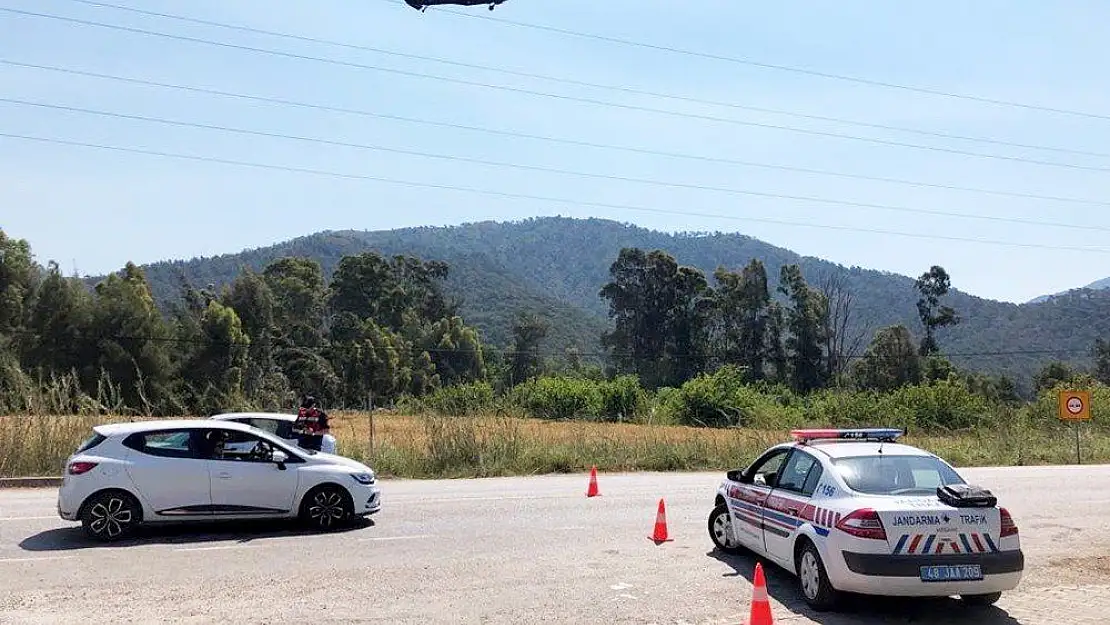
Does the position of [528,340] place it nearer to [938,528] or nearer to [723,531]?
[723,531]

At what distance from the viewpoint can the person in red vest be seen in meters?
17.5

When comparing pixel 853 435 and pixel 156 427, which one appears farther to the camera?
pixel 156 427

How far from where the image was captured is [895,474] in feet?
30.0

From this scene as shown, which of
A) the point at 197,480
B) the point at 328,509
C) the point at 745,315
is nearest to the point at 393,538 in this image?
the point at 328,509

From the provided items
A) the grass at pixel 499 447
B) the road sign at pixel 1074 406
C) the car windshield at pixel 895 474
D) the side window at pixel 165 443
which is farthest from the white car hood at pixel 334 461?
the road sign at pixel 1074 406

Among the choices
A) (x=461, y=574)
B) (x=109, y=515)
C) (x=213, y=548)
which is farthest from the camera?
(x=109, y=515)

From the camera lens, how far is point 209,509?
12578 mm

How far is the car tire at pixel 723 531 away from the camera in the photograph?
11.5 meters

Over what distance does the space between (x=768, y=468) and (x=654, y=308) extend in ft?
285

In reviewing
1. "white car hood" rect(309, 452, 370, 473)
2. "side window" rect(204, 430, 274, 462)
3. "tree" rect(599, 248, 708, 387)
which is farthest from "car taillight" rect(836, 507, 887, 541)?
"tree" rect(599, 248, 708, 387)

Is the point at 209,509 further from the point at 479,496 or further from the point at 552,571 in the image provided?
the point at 479,496

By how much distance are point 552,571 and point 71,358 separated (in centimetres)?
5369

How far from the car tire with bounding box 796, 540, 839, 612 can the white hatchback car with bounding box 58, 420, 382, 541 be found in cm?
657

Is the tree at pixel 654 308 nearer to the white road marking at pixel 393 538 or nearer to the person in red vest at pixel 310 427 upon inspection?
the person in red vest at pixel 310 427
